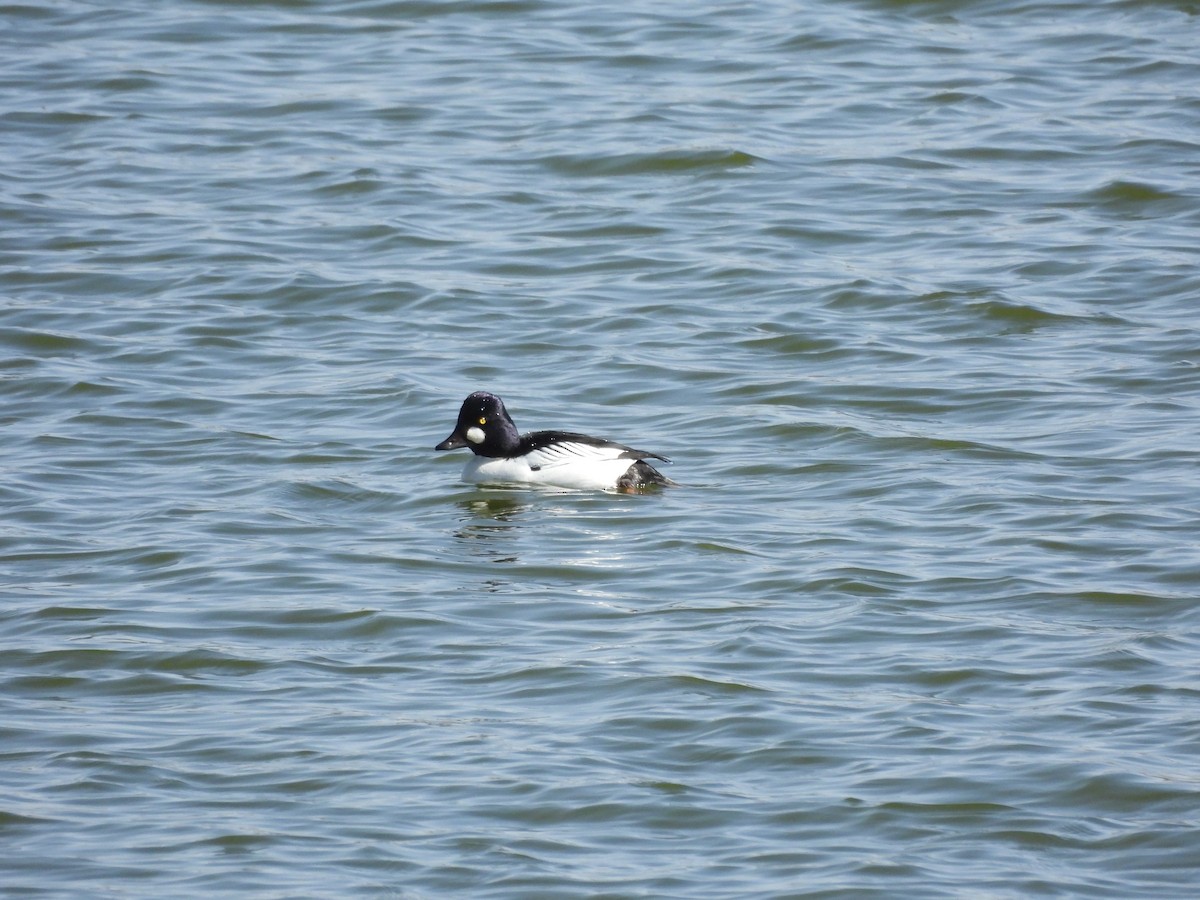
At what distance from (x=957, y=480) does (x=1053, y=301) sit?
3382 millimetres

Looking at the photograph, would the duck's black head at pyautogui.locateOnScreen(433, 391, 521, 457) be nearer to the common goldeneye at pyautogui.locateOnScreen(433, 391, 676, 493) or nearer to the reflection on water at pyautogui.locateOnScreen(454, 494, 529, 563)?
the common goldeneye at pyautogui.locateOnScreen(433, 391, 676, 493)

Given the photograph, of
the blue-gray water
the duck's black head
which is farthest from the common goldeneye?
the blue-gray water

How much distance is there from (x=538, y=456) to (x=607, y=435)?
2.41ft

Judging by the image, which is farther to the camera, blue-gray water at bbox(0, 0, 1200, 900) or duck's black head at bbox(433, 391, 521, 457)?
duck's black head at bbox(433, 391, 521, 457)

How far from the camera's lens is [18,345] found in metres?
13.2

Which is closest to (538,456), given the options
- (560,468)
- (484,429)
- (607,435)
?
(560,468)

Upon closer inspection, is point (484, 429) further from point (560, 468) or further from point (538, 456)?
point (560, 468)

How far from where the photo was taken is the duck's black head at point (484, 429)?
11.0 metres

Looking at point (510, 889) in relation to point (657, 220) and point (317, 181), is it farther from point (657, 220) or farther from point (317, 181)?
point (317, 181)

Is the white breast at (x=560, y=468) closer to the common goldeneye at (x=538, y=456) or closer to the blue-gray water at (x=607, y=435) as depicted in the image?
the common goldeneye at (x=538, y=456)

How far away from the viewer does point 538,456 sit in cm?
1103

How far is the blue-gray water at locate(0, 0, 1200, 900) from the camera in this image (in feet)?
21.8

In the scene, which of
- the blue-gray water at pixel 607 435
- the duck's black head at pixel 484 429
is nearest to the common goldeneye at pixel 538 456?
the duck's black head at pixel 484 429

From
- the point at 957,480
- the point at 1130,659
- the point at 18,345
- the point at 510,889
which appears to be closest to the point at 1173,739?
the point at 1130,659
